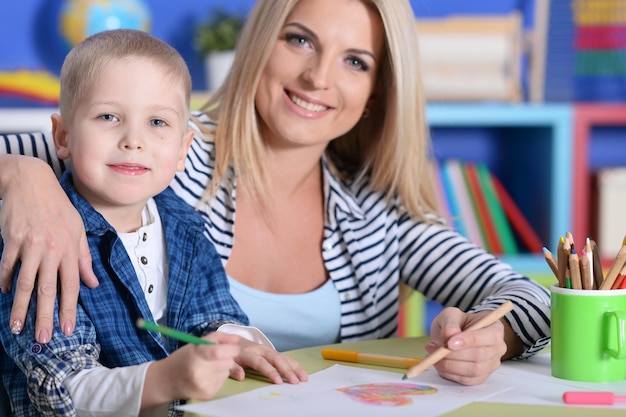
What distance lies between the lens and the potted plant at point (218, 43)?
2.71 meters

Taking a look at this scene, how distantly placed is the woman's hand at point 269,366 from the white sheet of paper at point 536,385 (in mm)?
233

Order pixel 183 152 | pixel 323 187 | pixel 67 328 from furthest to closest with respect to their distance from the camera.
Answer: pixel 323 187 < pixel 183 152 < pixel 67 328

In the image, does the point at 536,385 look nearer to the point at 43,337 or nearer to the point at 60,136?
the point at 43,337

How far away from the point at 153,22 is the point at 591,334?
2.08 metres

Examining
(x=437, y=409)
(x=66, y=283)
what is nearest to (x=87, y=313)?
(x=66, y=283)

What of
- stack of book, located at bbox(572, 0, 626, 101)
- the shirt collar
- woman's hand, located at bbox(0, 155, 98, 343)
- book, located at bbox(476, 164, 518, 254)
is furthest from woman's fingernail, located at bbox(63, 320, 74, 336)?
stack of book, located at bbox(572, 0, 626, 101)

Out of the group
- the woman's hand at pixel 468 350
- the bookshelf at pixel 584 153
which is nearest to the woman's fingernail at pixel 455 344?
the woman's hand at pixel 468 350

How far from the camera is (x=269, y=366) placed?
3.67ft

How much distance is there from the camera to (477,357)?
1113 mm

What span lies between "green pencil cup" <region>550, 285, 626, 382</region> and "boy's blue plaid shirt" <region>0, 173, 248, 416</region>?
1.63ft

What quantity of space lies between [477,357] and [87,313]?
513 mm

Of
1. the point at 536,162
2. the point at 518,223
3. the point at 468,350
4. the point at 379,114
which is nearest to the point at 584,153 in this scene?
the point at 536,162

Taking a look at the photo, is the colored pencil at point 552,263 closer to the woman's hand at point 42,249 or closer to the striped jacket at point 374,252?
the striped jacket at point 374,252

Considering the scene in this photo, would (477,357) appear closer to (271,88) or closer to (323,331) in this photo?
(323,331)
